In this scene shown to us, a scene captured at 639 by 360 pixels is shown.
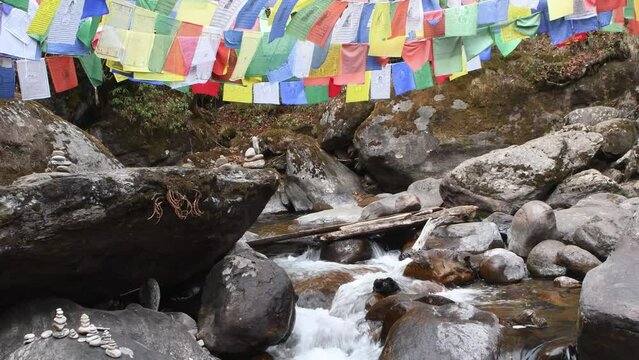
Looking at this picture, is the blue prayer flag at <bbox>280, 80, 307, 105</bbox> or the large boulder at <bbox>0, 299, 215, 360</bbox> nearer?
the large boulder at <bbox>0, 299, 215, 360</bbox>

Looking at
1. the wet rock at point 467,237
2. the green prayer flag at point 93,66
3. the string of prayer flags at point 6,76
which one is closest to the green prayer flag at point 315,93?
the green prayer flag at point 93,66

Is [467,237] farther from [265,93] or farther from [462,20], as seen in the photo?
[265,93]

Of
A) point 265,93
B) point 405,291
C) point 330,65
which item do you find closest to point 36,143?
point 265,93

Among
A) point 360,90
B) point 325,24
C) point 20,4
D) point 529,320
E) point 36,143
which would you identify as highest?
point 20,4

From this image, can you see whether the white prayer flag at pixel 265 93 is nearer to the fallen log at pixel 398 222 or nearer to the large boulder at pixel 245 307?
the large boulder at pixel 245 307

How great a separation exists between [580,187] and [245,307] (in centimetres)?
699

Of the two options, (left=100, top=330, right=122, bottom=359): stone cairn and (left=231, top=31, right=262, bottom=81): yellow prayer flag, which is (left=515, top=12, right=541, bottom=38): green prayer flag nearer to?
(left=231, top=31, right=262, bottom=81): yellow prayer flag

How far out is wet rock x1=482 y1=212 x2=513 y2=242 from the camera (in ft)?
29.3

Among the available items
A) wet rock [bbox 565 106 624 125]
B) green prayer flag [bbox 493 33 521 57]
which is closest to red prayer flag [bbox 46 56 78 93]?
green prayer flag [bbox 493 33 521 57]

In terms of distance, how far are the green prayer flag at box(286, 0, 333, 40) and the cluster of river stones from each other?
3.04 metres

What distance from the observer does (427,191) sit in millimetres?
12039

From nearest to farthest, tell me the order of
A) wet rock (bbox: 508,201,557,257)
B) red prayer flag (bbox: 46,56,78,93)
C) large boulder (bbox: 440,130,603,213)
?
red prayer flag (bbox: 46,56,78,93), wet rock (bbox: 508,201,557,257), large boulder (bbox: 440,130,603,213)

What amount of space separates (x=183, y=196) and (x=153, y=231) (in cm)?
44

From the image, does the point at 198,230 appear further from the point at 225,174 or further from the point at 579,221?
the point at 579,221
